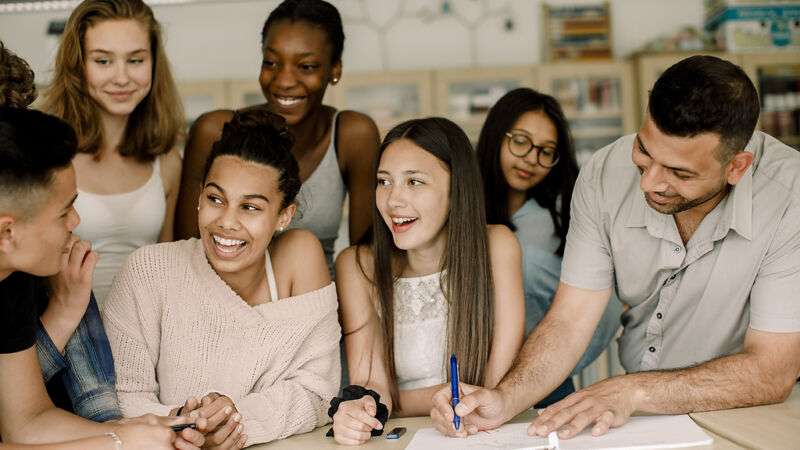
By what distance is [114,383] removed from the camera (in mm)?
1823

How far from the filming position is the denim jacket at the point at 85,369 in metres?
1.76

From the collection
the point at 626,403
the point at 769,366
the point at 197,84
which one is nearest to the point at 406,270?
the point at 626,403

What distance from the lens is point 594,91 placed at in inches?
219

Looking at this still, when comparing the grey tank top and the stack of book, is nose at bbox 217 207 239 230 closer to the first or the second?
the grey tank top

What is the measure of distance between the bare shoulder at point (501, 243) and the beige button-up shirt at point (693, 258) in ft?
0.45

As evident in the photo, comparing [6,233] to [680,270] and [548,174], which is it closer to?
[680,270]

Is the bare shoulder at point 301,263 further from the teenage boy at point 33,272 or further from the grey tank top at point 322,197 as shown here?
the teenage boy at point 33,272

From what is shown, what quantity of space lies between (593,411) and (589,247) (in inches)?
21.7

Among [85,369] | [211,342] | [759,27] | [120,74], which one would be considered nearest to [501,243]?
[211,342]

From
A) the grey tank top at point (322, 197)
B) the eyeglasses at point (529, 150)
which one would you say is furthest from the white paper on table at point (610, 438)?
the eyeglasses at point (529, 150)

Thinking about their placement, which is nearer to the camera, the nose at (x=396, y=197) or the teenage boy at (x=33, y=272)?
the teenage boy at (x=33, y=272)

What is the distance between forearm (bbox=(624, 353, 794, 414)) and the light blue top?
80cm

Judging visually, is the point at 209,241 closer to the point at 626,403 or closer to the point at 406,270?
the point at 406,270

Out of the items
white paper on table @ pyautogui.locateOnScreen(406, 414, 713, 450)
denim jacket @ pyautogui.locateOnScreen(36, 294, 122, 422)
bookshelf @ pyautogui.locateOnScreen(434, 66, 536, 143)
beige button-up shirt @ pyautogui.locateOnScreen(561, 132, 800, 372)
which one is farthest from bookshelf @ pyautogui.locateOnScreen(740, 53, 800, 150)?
denim jacket @ pyautogui.locateOnScreen(36, 294, 122, 422)
